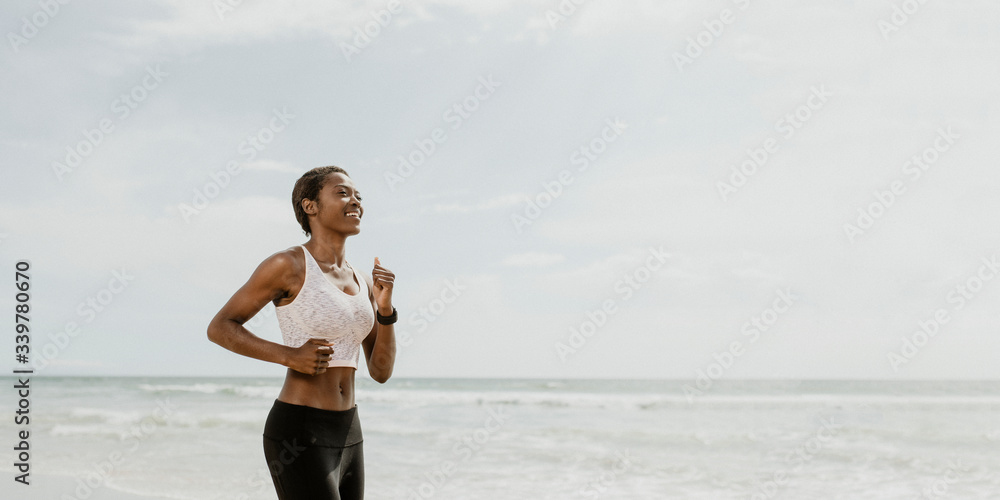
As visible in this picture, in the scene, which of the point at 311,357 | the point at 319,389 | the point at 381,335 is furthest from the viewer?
the point at 381,335

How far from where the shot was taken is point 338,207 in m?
2.60

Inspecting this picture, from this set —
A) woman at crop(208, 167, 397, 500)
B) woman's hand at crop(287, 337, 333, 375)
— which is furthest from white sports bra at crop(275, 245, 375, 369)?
woman's hand at crop(287, 337, 333, 375)

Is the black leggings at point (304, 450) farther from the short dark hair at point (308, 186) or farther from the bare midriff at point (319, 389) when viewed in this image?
the short dark hair at point (308, 186)

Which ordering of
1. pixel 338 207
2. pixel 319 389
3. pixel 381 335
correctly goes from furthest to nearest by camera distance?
pixel 381 335, pixel 338 207, pixel 319 389

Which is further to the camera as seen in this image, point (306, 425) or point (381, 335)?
point (381, 335)

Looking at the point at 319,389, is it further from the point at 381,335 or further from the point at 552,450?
the point at 552,450

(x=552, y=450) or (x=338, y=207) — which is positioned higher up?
(x=338, y=207)

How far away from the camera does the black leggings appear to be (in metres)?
2.41

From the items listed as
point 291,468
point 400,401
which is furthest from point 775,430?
point 291,468

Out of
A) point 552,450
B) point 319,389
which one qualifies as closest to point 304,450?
point 319,389

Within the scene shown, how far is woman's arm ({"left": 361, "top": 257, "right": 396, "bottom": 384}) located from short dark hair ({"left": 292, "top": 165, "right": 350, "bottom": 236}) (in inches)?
12.6

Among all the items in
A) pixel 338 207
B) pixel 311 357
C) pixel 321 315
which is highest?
pixel 338 207

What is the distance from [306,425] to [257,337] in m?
0.33

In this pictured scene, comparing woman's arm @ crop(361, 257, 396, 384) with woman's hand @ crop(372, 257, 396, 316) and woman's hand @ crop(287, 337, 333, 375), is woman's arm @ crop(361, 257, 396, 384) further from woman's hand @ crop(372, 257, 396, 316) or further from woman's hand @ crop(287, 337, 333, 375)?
woman's hand @ crop(287, 337, 333, 375)
